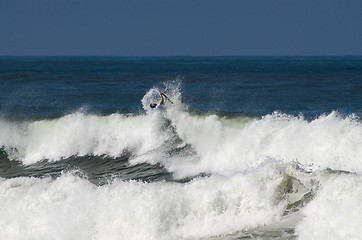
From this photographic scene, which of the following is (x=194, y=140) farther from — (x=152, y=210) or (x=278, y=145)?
(x=152, y=210)

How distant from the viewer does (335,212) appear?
44.6 ft

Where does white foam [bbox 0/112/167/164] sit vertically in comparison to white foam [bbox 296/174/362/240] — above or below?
below

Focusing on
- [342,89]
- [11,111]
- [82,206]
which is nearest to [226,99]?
[342,89]

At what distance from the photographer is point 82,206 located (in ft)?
56.5

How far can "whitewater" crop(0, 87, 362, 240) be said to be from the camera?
1445 centimetres

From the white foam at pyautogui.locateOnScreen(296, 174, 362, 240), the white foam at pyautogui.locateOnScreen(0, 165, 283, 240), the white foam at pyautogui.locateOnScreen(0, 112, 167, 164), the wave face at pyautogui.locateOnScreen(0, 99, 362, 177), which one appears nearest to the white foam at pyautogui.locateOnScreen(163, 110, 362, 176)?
the wave face at pyautogui.locateOnScreen(0, 99, 362, 177)

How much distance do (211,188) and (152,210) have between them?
1608 mm

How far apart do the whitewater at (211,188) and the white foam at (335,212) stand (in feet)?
0.08

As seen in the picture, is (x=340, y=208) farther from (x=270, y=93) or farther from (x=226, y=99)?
(x=270, y=93)

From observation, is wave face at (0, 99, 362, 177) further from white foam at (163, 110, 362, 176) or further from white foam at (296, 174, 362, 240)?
white foam at (296, 174, 362, 240)

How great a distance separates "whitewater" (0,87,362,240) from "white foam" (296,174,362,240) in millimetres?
24

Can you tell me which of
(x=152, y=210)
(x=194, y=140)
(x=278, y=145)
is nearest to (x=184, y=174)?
(x=278, y=145)

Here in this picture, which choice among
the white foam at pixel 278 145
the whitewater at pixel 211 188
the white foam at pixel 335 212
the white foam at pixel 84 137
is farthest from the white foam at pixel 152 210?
the white foam at pixel 84 137

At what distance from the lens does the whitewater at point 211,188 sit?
47.4 feet
